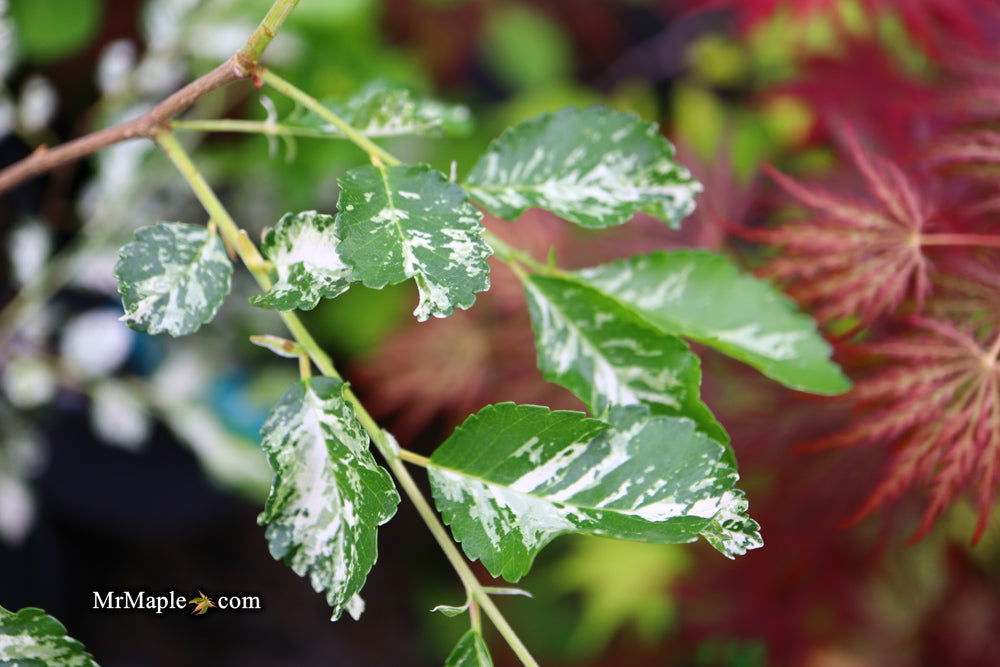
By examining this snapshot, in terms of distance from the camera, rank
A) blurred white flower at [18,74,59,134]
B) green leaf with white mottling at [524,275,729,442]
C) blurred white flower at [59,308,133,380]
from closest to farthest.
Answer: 1. green leaf with white mottling at [524,275,729,442]
2. blurred white flower at [18,74,59,134]
3. blurred white flower at [59,308,133,380]

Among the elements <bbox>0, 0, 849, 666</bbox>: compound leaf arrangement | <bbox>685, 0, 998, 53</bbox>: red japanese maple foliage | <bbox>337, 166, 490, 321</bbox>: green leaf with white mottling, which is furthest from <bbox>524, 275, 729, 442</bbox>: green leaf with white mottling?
<bbox>685, 0, 998, 53</bbox>: red japanese maple foliage

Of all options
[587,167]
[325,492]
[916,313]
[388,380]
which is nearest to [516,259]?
[587,167]

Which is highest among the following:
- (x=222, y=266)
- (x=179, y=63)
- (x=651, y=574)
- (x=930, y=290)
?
(x=179, y=63)

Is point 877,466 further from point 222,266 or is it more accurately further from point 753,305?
point 222,266

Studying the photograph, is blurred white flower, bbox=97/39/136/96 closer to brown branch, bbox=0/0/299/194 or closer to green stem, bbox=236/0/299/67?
brown branch, bbox=0/0/299/194

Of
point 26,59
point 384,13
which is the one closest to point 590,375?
point 26,59

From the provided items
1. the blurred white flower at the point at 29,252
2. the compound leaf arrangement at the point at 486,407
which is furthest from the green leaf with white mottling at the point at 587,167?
the blurred white flower at the point at 29,252
